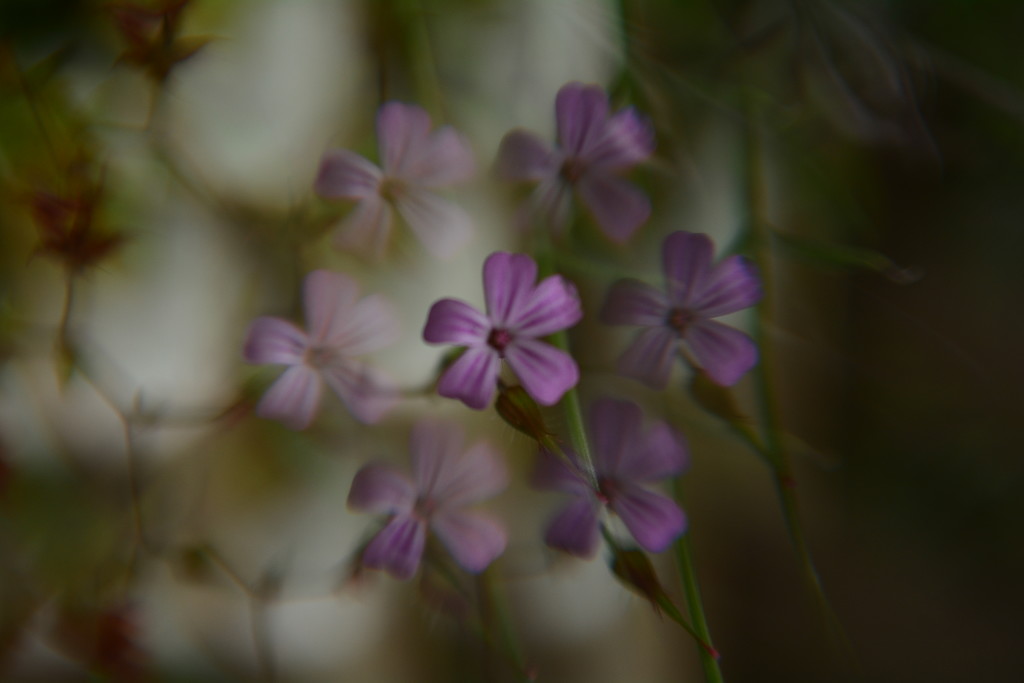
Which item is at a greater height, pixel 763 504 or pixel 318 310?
pixel 318 310

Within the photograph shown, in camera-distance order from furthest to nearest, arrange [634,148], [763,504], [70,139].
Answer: [763,504] < [70,139] < [634,148]

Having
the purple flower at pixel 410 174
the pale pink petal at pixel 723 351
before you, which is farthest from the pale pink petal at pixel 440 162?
the pale pink petal at pixel 723 351

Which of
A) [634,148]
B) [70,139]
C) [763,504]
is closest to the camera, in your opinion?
[634,148]

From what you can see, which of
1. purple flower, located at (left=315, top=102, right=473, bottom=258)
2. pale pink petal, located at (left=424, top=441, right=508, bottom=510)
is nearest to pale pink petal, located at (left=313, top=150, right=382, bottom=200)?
purple flower, located at (left=315, top=102, right=473, bottom=258)

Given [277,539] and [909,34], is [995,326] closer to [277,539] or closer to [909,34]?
[909,34]

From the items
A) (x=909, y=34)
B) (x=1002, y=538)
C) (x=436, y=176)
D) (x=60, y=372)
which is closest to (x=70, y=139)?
(x=60, y=372)

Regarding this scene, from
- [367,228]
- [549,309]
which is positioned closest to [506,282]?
[549,309]

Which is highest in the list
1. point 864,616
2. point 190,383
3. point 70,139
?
point 70,139

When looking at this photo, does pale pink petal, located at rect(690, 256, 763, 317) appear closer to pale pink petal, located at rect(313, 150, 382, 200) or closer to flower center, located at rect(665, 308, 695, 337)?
flower center, located at rect(665, 308, 695, 337)
